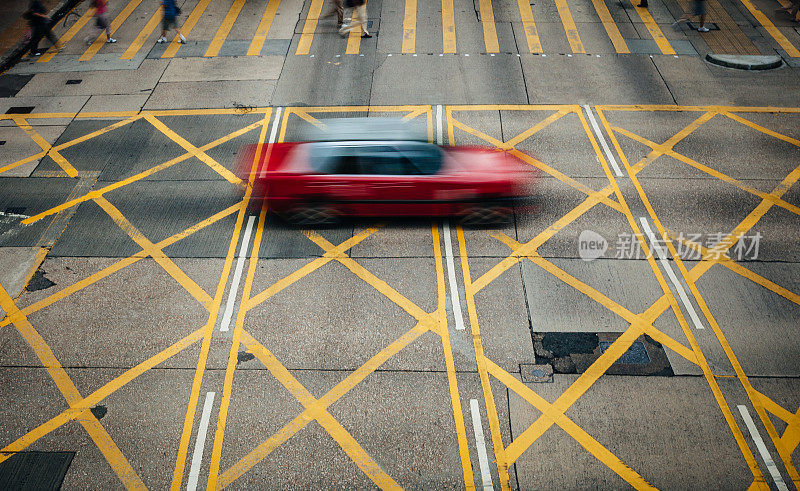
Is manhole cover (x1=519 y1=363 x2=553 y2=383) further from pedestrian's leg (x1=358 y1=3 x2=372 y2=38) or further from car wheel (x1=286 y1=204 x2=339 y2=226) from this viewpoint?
pedestrian's leg (x1=358 y1=3 x2=372 y2=38)

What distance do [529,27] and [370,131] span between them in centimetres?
884

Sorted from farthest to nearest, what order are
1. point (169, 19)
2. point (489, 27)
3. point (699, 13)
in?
point (489, 27)
point (169, 19)
point (699, 13)

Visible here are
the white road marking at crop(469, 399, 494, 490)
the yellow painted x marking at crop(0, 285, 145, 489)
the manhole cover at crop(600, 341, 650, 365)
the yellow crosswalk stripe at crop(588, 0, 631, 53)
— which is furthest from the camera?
the yellow crosswalk stripe at crop(588, 0, 631, 53)

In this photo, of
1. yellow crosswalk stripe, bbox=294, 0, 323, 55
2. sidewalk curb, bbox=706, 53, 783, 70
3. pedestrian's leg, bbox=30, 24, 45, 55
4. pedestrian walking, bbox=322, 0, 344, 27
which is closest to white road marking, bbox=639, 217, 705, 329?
sidewalk curb, bbox=706, 53, 783, 70

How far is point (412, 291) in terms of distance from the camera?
8.34m

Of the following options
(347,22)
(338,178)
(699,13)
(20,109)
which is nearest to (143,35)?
(20,109)

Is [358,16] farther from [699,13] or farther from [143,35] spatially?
[699,13]

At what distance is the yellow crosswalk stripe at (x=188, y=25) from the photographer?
14.8m

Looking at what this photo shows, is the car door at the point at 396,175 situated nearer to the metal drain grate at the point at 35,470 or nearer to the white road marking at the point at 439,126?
the white road marking at the point at 439,126

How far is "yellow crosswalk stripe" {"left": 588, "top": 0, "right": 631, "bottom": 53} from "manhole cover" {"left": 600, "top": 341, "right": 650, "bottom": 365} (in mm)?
9835

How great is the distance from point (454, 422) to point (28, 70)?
15177mm

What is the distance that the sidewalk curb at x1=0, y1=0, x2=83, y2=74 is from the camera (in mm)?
14648

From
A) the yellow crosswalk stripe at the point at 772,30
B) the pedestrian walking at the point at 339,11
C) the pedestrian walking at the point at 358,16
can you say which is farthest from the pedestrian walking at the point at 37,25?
the yellow crosswalk stripe at the point at 772,30

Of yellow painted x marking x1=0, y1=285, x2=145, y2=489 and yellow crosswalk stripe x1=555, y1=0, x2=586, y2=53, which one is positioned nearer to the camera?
yellow painted x marking x1=0, y1=285, x2=145, y2=489
